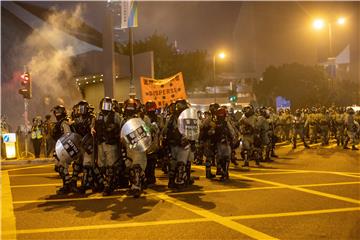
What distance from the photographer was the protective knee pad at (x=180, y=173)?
9680 mm

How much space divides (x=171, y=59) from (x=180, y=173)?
3034 cm

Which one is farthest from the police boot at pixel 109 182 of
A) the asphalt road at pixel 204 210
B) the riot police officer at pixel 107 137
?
the asphalt road at pixel 204 210

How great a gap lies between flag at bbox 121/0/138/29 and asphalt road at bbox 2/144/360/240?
6.41 meters

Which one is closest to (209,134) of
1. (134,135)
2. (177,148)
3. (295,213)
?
(177,148)

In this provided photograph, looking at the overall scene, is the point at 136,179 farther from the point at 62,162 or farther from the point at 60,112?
the point at 60,112

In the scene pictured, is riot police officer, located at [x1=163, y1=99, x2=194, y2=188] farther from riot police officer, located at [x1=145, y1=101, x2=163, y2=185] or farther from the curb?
the curb

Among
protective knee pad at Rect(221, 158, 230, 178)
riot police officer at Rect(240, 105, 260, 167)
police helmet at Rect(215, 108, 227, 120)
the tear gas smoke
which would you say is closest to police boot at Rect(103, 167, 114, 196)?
protective knee pad at Rect(221, 158, 230, 178)

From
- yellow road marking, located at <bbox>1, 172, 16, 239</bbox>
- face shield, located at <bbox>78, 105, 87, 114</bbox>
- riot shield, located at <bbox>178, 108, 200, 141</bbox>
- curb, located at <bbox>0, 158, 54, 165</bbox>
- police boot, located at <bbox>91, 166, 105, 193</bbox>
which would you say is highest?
face shield, located at <bbox>78, 105, 87, 114</bbox>

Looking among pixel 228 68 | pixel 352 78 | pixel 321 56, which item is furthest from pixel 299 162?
pixel 228 68

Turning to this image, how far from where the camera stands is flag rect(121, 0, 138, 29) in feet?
51.4

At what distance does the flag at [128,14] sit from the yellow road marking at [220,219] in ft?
27.9

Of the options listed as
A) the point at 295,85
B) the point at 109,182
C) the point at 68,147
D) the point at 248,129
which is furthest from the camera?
the point at 295,85

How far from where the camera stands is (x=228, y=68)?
81.0 meters

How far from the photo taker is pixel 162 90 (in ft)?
52.4
